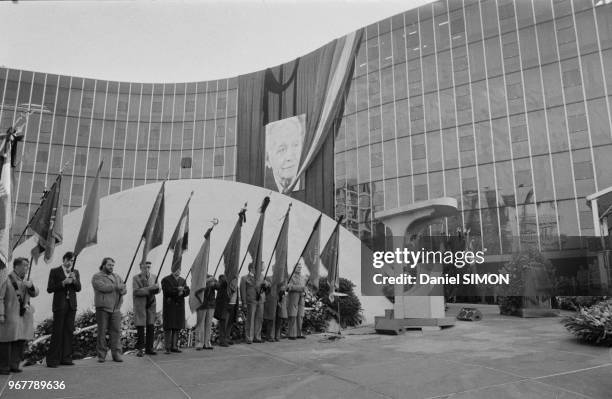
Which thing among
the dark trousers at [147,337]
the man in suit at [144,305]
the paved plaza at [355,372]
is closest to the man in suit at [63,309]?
the paved plaza at [355,372]

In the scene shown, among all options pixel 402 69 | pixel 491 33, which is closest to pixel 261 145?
pixel 402 69

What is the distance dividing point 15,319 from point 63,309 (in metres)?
0.67

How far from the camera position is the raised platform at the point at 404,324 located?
10618 mm

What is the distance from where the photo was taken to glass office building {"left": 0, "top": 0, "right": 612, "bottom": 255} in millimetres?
27062

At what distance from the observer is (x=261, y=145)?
129 ft

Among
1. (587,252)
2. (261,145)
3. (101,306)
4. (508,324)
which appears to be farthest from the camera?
(261,145)

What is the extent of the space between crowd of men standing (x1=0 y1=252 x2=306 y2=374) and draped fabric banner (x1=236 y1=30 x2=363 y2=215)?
2509cm

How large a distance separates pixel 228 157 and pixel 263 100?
19.9 feet

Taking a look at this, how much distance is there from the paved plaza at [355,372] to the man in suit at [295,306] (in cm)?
112

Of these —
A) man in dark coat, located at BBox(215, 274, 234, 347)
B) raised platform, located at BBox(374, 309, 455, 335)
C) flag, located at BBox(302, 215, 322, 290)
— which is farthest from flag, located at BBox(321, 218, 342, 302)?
man in dark coat, located at BBox(215, 274, 234, 347)

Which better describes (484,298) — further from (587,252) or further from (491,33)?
(491,33)

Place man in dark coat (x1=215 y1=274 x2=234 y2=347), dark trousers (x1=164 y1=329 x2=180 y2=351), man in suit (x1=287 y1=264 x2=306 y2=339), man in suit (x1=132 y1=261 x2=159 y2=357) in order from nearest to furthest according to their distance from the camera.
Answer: man in suit (x1=132 y1=261 x2=159 y2=357)
dark trousers (x1=164 y1=329 x2=180 y2=351)
man in dark coat (x1=215 y1=274 x2=234 y2=347)
man in suit (x1=287 y1=264 x2=306 y2=339)

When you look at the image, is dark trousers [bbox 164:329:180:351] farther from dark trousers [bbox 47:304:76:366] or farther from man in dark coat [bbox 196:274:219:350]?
dark trousers [bbox 47:304:76:366]

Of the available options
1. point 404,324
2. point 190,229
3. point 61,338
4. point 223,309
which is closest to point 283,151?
point 190,229
